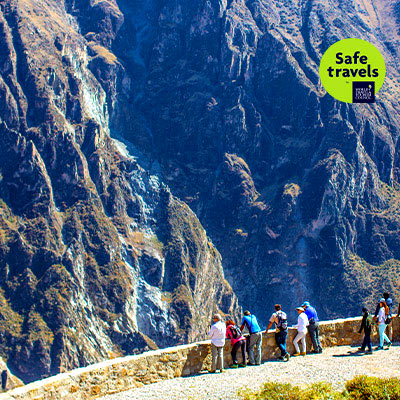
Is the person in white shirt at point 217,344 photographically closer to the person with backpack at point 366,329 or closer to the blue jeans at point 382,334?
the person with backpack at point 366,329

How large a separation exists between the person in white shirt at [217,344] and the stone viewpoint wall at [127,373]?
996mm

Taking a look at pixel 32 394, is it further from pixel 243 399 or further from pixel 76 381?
pixel 243 399

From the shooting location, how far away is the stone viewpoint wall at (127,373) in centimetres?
3375

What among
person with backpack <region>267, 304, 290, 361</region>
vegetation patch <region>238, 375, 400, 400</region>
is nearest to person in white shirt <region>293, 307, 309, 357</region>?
person with backpack <region>267, 304, 290, 361</region>

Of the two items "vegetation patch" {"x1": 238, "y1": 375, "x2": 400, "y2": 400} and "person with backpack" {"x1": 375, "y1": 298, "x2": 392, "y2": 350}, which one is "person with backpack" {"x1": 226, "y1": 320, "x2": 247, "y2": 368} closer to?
"vegetation patch" {"x1": 238, "y1": 375, "x2": 400, "y2": 400}

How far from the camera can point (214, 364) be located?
4012cm

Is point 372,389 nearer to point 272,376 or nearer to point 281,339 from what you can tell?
point 272,376

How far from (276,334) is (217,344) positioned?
15.6 ft

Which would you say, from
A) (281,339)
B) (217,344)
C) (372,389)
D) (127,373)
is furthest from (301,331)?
(372,389)

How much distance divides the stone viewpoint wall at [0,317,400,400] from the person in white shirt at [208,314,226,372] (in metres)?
1.00

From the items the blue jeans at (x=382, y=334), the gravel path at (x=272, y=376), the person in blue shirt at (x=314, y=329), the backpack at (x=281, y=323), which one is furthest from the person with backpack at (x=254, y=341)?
the blue jeans at (x=382, y=334)

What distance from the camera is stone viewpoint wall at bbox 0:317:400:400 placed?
33750 mm

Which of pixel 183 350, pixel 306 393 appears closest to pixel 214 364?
pixel 183 350

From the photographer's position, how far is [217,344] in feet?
131
